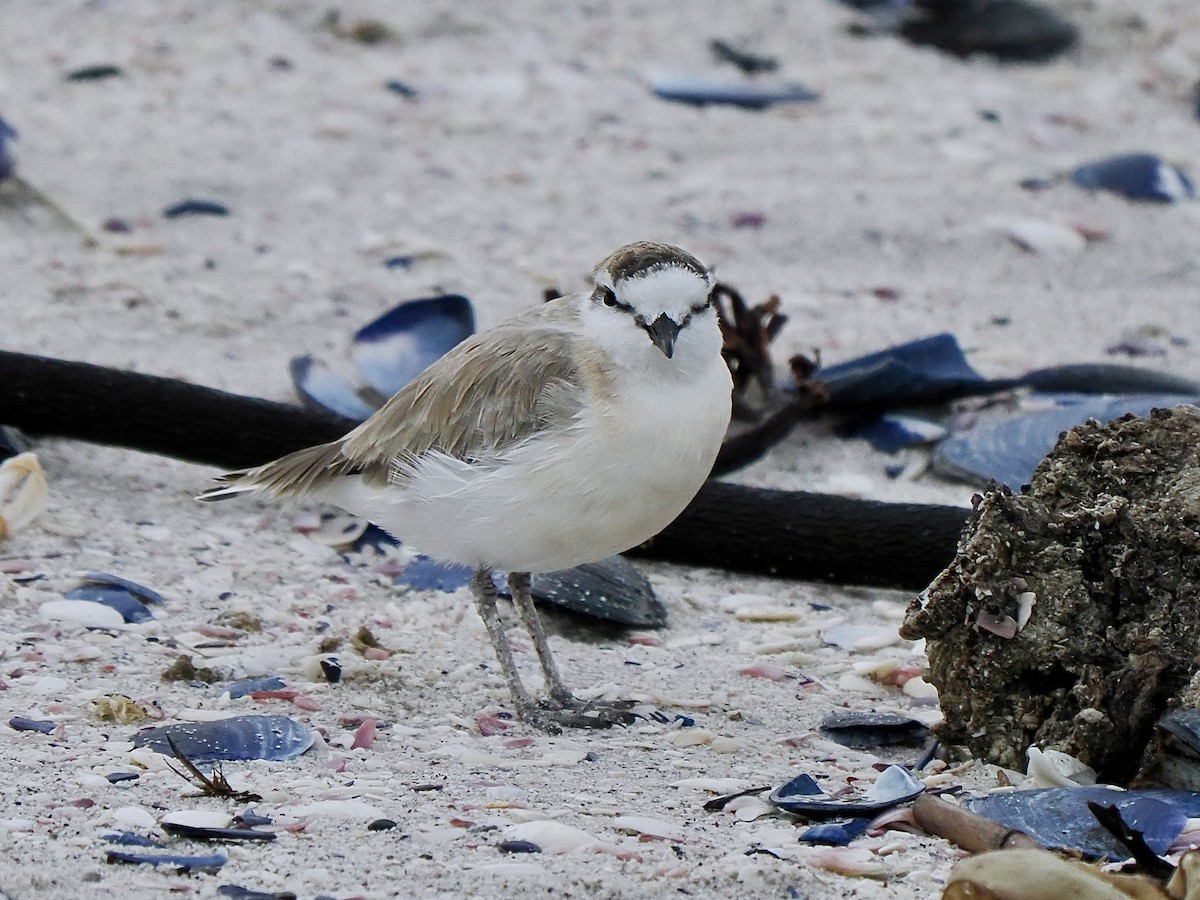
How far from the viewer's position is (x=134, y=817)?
327 centimetres

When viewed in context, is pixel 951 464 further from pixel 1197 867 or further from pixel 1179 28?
pixel 1179 28

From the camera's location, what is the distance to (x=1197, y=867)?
2.79m

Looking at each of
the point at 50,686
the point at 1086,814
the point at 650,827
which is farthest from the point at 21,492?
the point at 1086,814

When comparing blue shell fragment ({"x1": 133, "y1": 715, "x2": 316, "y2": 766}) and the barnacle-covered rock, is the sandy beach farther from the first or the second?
the barnacle-covered rock

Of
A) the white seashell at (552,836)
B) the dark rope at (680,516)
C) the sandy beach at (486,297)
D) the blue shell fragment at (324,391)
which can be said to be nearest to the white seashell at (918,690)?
the sandy beach at (486,297)

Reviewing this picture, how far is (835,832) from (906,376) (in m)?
3.12

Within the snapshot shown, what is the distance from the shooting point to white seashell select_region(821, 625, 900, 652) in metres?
4.68

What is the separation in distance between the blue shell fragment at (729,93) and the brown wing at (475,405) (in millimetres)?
5031

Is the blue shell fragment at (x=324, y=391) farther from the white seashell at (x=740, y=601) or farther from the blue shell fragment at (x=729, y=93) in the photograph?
the blue shell fragment at (x=729, y=93)

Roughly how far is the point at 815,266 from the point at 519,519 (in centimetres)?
392

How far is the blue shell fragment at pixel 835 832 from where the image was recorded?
329 centimetres

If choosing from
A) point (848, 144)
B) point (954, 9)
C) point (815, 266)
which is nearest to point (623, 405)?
point (815, 266)

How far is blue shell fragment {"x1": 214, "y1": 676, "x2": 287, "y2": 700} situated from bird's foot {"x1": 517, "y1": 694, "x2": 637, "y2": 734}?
1.95 ft

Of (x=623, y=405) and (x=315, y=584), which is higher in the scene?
(x=623, y=405)
